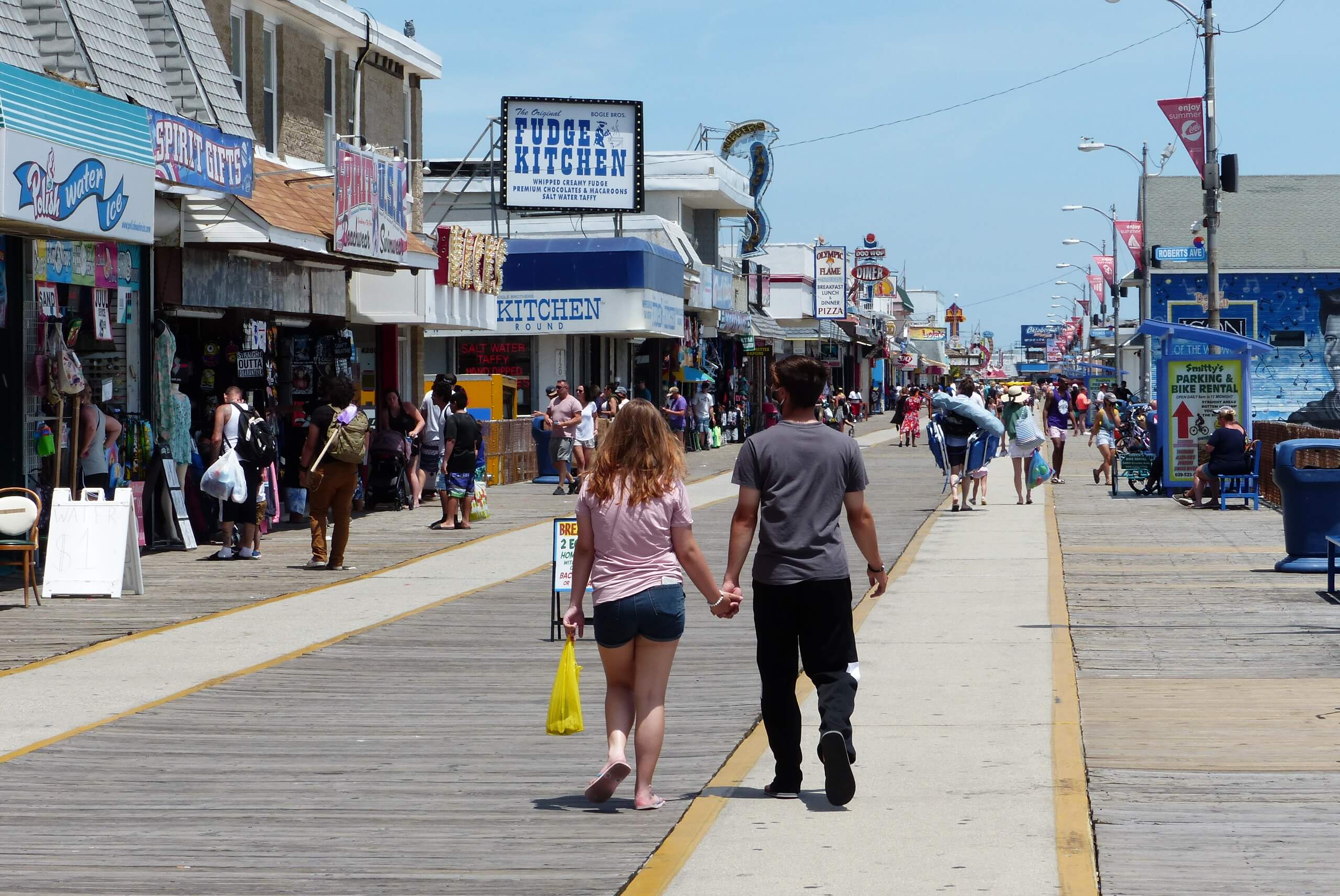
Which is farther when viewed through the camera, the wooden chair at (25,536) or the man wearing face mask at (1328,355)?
the man wearing face mask at (1328,355)

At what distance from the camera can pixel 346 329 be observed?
24.2m

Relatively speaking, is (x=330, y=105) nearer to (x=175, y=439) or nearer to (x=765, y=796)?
(x=175, y=439)

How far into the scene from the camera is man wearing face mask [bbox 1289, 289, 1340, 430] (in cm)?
5441

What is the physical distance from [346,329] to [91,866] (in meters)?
18.7

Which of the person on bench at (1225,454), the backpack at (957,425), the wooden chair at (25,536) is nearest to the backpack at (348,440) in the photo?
A: the wooden chair at (25,536)

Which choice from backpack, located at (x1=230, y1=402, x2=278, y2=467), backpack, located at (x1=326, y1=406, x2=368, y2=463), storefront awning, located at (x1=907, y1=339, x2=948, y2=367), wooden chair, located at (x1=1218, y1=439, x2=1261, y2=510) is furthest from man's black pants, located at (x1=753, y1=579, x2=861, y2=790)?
storefront awning, located at (x1=907, y1=339, x2=948, y2=367)

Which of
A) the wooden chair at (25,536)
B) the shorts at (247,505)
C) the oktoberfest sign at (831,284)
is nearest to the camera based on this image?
the wooden chair at (25,536)

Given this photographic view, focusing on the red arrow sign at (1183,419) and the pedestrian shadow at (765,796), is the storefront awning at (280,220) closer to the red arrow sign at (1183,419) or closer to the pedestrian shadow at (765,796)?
the red arrow sign at (1183,419)

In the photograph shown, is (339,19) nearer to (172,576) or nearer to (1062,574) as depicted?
(172,576)

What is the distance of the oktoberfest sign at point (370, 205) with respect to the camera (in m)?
19.7

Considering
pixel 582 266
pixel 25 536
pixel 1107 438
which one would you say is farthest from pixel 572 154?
pixel 25 536

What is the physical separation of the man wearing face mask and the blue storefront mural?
0.7 inches

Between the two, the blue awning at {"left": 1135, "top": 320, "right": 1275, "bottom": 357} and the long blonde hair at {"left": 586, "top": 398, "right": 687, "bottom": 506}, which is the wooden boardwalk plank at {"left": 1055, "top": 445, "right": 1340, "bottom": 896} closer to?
the long blonde hair at {"left": 586, "top": 398, "right": 687, "bottom": 506}

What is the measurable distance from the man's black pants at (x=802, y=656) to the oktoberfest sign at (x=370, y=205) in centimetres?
1357
